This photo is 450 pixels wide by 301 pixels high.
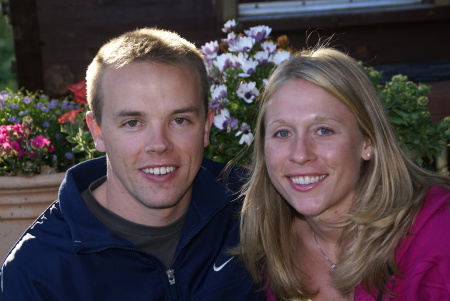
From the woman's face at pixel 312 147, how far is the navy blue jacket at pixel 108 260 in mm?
359

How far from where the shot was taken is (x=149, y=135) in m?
2.57

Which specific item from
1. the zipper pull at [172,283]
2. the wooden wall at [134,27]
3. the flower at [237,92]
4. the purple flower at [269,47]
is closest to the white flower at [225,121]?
the flower at [237,92]

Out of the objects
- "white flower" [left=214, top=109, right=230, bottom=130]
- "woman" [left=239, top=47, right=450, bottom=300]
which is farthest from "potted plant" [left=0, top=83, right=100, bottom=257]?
"woman" [left=239, top=47, right=450, bottom=300]

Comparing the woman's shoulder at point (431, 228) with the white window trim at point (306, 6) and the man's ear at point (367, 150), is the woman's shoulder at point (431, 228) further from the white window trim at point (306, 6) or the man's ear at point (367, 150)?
the white window trim at point (306, 6)

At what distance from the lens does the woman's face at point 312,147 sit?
2.57 metres

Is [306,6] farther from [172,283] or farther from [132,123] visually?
[172,283]

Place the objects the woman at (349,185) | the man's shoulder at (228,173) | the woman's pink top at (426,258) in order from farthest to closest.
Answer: the man's shoulder at (228,173) < the woman at (349,185) < the woman's pink top at (426,258)

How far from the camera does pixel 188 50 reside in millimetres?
2762

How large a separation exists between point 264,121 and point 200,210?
0.41m

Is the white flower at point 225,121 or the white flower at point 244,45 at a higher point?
the white flower at point 244,45

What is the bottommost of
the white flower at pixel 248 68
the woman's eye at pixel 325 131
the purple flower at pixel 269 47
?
the woman's eye at pixel 325 131

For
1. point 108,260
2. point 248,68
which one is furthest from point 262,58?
point 108,260

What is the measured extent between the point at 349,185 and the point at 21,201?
5.55 feet

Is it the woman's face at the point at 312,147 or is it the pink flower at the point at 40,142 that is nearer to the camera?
the woman's face at the point at 312,147
